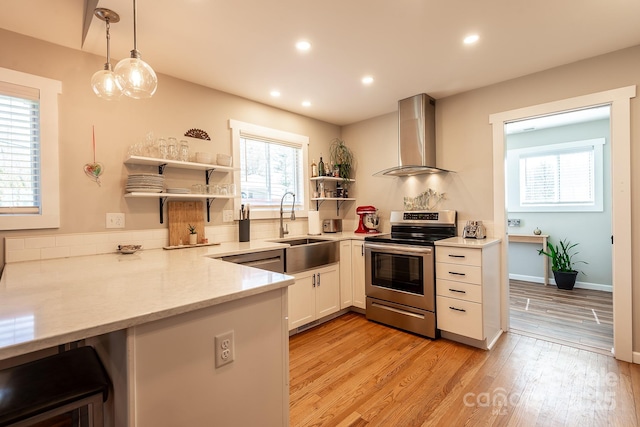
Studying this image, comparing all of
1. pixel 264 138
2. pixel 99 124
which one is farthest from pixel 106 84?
A: pixel 264 138

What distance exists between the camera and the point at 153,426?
953mm

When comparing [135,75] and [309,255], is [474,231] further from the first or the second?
[135,75]

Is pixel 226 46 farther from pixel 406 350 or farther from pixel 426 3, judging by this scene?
pixel 406 350

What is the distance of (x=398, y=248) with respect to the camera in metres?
3.04

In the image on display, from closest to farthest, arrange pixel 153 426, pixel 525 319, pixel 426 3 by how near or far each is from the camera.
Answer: pixel 153 426
pixel 426 3
pixel 525 319

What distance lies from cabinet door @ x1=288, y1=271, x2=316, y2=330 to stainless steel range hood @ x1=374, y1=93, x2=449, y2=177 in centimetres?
161

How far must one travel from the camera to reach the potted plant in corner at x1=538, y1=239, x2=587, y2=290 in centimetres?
429

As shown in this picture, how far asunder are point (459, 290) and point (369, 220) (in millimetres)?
1461

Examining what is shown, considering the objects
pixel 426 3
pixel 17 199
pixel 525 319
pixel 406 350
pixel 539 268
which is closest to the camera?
pixel 426 3

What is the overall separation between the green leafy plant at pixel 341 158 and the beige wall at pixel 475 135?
5.0 inches

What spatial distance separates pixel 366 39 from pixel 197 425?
2443mm

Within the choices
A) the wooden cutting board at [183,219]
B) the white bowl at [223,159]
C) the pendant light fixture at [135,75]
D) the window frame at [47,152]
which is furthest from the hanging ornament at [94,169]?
the pendant light fixture at [135,75]

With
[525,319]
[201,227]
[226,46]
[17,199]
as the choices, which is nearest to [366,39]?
[226,46]

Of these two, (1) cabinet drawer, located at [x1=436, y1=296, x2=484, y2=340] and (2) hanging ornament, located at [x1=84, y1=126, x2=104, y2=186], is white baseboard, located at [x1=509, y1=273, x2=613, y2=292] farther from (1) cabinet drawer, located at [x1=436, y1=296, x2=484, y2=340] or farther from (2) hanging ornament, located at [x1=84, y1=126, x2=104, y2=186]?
(2) hanging ornament, located at [x1=84, y1=126, x2=104, y2=186]
